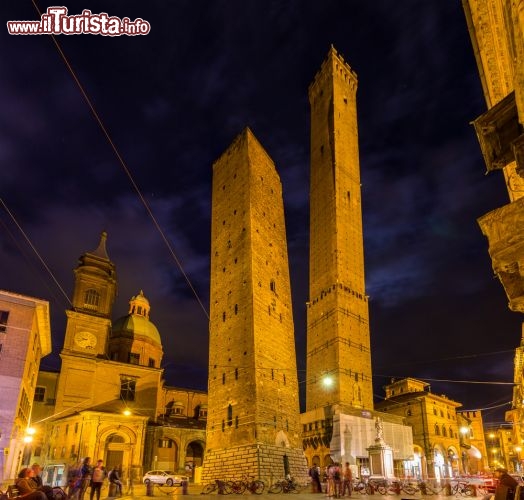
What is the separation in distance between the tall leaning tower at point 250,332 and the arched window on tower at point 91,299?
15.3 meters

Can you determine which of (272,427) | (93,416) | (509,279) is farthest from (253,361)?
(509,279)

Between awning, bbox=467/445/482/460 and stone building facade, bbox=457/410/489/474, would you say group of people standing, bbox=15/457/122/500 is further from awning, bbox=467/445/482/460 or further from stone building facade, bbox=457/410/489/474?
awning, bbox=467/445/482/460

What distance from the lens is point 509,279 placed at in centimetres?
575

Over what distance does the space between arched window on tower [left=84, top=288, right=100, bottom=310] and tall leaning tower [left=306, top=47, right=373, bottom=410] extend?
18.9 m

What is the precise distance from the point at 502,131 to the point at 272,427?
740 inches

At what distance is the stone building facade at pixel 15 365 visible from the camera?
20.8 metres

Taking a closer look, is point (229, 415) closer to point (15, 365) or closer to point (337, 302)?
point (15, 365)

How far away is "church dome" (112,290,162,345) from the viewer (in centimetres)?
4162

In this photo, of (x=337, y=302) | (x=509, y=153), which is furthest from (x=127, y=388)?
(x=509, y=153)

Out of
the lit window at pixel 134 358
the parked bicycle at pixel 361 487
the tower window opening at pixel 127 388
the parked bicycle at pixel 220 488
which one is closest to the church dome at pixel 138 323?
the lit window at pixel 134 358

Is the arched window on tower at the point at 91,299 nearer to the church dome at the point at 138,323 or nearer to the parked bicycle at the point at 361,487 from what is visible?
the church dome at the point at 138,323

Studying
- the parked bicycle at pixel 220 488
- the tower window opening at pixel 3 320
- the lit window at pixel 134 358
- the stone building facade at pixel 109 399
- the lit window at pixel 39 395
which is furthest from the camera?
the lit window at pixel 134 358

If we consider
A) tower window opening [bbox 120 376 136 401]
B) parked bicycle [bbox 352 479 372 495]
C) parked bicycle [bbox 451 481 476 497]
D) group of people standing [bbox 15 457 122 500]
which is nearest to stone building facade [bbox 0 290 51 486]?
group of people standing [bbox 15 457 122 500]

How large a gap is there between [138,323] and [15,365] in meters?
20.6
